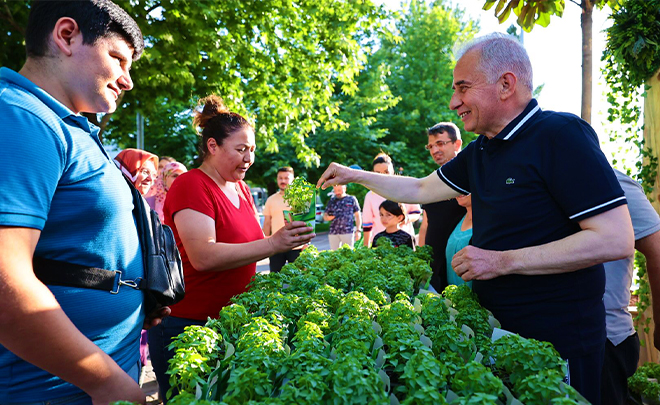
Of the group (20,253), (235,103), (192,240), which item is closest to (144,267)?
(20,253)

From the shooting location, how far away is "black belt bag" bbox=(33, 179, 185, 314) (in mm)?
1402

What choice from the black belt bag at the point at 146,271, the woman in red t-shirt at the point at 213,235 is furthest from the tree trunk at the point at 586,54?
the black belt bag at the point at 146,271

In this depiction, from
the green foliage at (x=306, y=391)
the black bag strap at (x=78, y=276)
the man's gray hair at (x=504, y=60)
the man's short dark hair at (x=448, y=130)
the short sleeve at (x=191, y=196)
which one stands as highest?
the man's gray hair at (x=504, y=60)

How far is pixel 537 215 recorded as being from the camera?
2.05m

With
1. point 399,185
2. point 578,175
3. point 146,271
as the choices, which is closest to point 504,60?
point 578,175

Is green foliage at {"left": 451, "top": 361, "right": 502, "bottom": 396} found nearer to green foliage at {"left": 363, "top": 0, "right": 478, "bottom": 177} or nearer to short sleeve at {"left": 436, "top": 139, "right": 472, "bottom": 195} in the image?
short sleeve at {"left": 436, "top": 139, "right": 472, "bottom": 195}

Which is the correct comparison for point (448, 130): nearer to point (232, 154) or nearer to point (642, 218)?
point (642, 218)

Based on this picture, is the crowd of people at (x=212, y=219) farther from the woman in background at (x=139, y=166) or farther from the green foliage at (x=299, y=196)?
the woman in background at (x=139, y=166)

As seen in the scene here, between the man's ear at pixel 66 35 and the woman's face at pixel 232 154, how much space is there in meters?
1.43

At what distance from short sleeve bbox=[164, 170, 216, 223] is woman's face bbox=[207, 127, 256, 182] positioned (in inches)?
7.9

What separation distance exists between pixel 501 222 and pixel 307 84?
760 cm

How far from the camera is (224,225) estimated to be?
2803mm

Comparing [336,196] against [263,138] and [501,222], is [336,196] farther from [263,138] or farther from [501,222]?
[501,222]

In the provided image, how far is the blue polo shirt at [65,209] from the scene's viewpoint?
1.23 m
